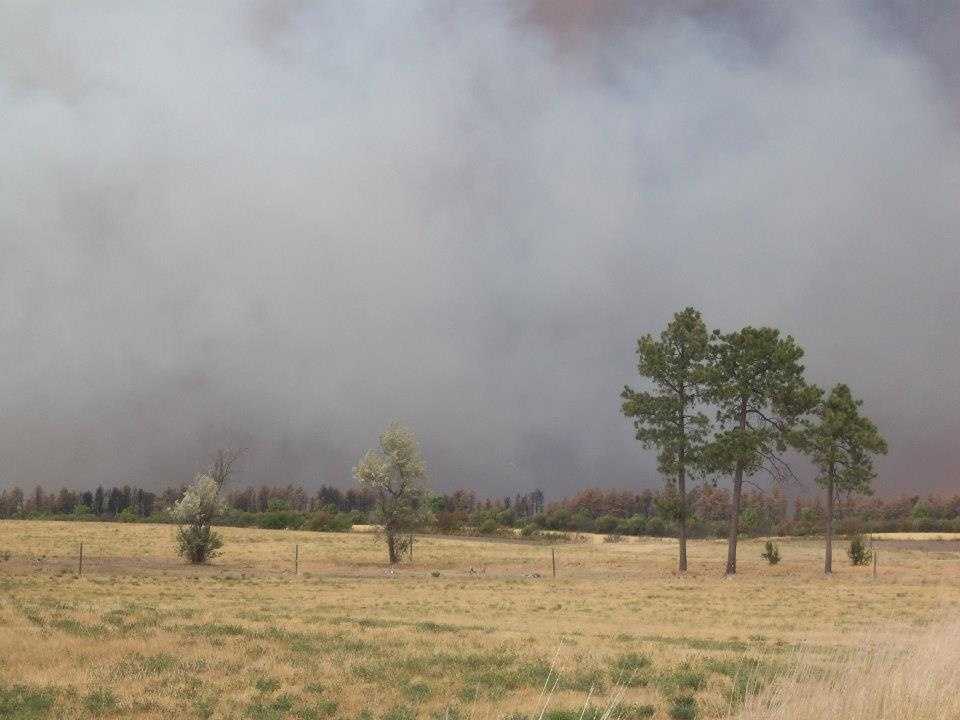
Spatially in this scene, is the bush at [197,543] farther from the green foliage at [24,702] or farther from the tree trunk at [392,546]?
the green foliage at [24,702]

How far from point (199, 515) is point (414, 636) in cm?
4177

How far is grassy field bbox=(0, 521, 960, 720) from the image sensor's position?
50.2ft

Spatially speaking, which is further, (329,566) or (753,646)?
(329,566)

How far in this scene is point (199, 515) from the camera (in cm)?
6097

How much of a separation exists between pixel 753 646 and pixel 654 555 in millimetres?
59357

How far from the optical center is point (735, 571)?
188ft

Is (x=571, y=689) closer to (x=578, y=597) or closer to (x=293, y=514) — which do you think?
(x=578, y=597)

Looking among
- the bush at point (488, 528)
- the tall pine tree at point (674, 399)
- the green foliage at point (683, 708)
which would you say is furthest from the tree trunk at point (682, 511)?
the bush at point (488, 528)

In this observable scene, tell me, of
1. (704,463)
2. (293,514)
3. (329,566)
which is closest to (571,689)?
(704,463)

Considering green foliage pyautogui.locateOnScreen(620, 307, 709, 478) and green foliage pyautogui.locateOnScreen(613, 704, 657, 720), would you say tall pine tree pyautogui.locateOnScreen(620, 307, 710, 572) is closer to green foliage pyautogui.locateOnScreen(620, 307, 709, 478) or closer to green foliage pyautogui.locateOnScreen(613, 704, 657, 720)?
green foliage pyautogui.locateOnScreen(620, 307, 709, 478)

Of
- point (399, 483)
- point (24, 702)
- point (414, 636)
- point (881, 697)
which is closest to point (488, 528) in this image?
point (399, 483)

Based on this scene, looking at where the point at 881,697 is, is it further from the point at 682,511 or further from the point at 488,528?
the point at 488,528

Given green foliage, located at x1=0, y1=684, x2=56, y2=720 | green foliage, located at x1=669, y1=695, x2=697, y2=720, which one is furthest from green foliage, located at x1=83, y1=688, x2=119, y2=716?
green foliage, located at x1=669, y1=695, x2=697, y2=720

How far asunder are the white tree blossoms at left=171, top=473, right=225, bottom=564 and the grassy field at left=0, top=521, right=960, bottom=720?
12.0 feet
